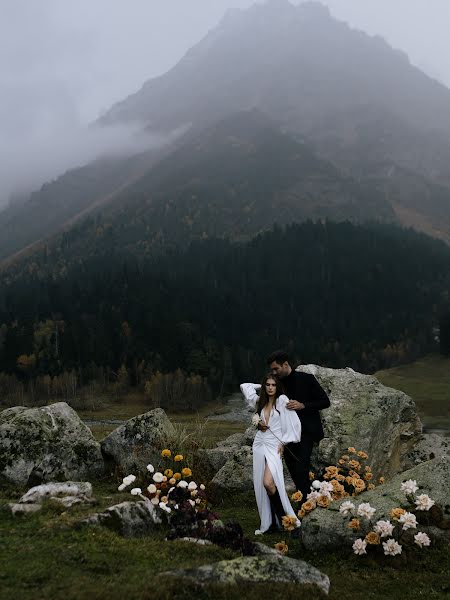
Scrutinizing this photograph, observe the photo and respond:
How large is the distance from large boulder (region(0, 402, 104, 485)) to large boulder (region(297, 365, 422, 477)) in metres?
9.10

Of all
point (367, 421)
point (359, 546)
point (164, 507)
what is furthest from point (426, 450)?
point (164, 507)

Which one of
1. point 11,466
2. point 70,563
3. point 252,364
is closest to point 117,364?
point 252,364

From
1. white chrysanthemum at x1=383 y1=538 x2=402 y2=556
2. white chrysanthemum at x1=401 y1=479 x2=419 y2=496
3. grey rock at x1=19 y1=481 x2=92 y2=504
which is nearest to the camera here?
white chrysanthemum at x1=383 y1=538 x2=402 y2=556

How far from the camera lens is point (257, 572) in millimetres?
7945

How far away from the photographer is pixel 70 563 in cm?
855

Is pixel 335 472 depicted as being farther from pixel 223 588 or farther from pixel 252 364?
pixel 252 364

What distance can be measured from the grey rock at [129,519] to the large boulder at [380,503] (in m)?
3.55

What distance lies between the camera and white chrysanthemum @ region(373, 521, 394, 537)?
34.6 feet

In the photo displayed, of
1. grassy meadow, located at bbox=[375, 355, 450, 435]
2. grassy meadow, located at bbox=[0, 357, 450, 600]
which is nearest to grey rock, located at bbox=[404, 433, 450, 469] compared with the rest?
grassy meadow, located at bbox=[0, 357, 450, 600]

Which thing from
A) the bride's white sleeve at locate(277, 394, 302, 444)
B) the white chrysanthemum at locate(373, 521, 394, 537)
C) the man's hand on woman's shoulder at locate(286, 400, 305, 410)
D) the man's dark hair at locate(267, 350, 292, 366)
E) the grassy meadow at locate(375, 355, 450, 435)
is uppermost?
the man's dark hair at locate(267, 350, 292, 366)

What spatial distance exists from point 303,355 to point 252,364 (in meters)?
25.0

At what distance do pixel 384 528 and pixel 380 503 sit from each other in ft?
4.14

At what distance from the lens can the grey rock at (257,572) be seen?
25.1 ft

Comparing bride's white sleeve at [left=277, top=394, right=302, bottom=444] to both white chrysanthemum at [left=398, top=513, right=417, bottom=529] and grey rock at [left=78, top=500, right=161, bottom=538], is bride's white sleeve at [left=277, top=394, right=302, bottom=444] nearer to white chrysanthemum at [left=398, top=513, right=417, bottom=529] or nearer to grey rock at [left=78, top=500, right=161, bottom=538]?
white chrysanthemum at [left=398, top=513, right=417, bottom=529]
